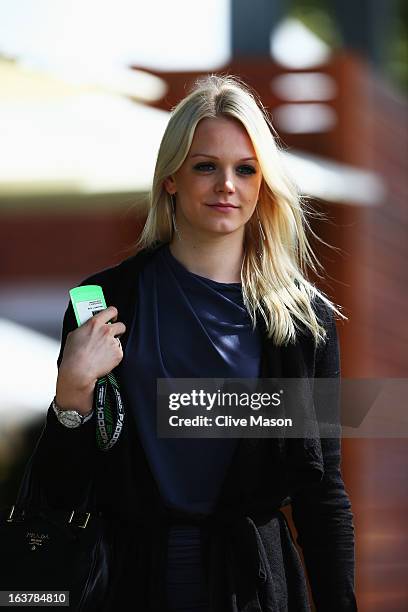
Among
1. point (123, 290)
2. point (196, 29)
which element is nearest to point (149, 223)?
point (123, 290)

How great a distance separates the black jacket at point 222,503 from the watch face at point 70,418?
0.01 meters

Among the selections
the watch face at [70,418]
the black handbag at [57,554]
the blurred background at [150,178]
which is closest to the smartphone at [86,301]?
the watch face at [70,418]

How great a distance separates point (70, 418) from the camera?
2043 mm

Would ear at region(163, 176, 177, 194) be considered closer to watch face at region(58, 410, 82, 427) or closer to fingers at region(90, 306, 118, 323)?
fingers at region(90, 306, 118, 323)

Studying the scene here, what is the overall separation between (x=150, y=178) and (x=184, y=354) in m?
2.28

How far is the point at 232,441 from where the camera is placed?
2.09 meters

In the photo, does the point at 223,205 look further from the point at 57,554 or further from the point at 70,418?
the point at 57,554

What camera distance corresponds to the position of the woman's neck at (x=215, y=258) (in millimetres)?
2193

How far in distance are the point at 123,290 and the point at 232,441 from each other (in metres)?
0.31

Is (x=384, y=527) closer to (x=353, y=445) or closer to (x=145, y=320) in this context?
(x=353, y=445)

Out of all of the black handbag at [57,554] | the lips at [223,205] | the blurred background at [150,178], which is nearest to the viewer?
the black handbag at [57,554]

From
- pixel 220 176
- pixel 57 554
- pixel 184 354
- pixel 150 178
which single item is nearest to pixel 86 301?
pixel 184 354

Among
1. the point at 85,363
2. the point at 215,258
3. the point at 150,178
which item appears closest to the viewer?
the point at 85,363

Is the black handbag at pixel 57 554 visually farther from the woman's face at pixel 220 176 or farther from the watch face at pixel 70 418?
the woman's face at pixel 220 176
